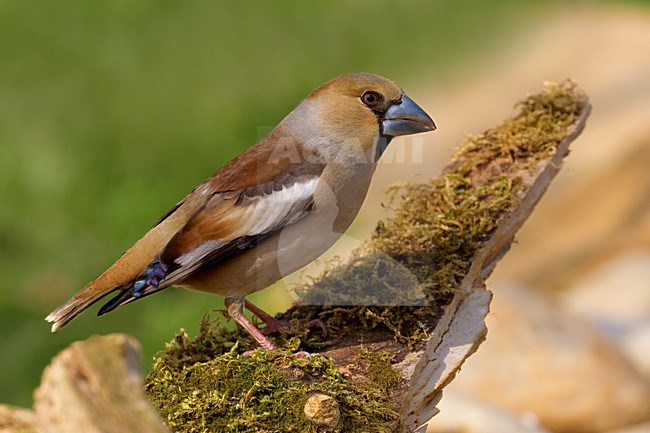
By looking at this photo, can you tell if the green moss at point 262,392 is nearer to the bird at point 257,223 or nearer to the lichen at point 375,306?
the lichen at point 375,306

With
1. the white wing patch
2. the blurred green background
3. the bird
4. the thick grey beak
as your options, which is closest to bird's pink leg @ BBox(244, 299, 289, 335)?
the bird

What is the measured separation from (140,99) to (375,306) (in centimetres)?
684

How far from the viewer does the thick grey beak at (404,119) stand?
5375 mm

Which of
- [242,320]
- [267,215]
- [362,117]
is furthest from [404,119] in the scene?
[242,320]

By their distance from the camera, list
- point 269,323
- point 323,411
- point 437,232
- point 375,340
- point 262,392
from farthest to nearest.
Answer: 1. point 437,232
2. point 269,323
3. point 375,340
4. point 262,392
5. point 323,411

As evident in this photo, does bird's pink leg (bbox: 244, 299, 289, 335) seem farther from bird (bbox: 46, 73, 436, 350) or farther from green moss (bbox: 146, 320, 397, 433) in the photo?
green moss (bbox: 146, 320, 397, 433)

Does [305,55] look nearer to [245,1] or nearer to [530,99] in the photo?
[245,1]

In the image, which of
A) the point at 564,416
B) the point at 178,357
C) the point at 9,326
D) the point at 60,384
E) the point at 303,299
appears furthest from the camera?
the point at 9,326

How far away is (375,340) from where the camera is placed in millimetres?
4816

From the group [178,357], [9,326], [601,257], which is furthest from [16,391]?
[601,257]

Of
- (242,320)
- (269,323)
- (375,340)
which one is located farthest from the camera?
(269,323)

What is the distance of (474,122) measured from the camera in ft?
39.7

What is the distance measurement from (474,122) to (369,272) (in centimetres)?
717

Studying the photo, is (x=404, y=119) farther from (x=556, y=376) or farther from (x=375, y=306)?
(x=556, y=376)
